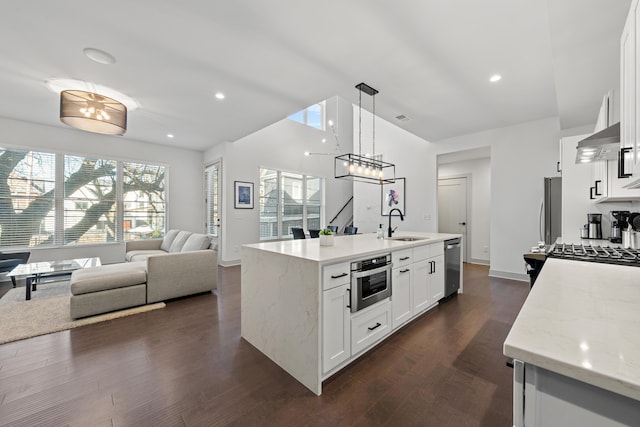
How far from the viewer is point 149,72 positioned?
9.68 feet

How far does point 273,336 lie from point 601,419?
191cm

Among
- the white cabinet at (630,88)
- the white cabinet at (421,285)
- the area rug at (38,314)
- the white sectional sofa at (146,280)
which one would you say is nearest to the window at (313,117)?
the white sectional sofa at (146,280)

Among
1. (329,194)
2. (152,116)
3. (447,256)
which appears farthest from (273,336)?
(329,194)

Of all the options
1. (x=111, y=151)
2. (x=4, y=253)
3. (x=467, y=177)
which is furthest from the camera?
(x=467, y=177)

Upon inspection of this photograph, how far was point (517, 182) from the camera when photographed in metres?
4.51

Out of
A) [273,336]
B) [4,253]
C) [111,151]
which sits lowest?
[273,336]

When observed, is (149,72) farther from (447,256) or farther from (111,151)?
(447,256)

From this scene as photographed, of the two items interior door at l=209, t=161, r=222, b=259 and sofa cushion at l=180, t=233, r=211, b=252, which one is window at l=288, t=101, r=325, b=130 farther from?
sofa cushion at l=180, t=233, r=211, b=252

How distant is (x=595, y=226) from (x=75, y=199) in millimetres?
8188

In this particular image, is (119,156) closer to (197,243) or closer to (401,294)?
(197,243)

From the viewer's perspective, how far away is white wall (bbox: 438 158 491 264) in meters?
5.85

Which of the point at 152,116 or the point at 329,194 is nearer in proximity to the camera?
the point at 152,116

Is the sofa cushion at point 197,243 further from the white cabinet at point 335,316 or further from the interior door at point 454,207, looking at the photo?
the interior door at point 454,207

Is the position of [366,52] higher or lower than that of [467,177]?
higher
